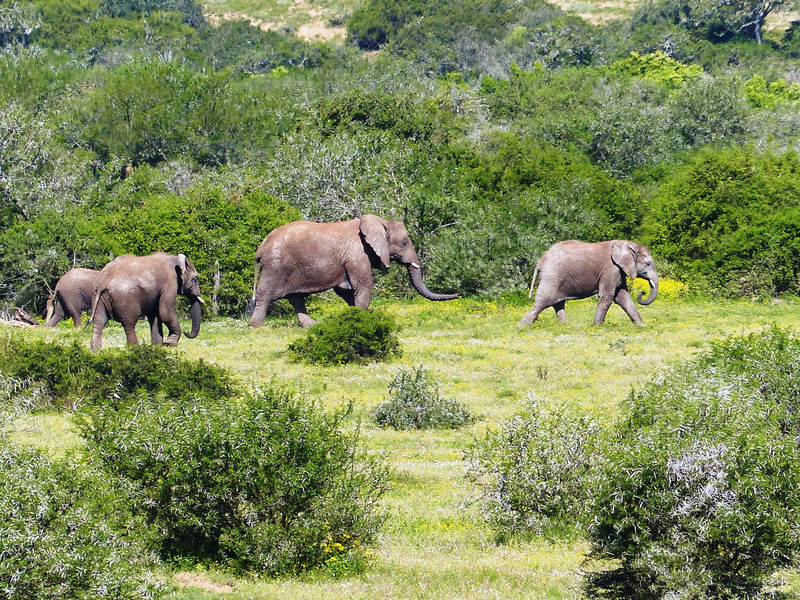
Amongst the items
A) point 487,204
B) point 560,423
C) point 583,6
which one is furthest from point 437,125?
point 583,6

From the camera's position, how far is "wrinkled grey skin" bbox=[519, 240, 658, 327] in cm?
2880

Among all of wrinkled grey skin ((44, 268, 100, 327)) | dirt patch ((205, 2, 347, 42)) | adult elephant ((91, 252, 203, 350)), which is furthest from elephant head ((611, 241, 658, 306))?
dirt patch ((205, 2, 347, 42))

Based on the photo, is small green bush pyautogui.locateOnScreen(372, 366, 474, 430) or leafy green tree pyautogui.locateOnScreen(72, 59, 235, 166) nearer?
small green bush pyautogui.locateOnScreen(372, 366, 474, 430)

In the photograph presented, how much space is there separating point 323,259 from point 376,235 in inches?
52.9

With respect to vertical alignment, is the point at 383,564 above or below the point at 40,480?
below

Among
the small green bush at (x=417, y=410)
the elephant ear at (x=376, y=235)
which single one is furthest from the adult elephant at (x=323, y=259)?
the small green bush at (x=417, y=410)

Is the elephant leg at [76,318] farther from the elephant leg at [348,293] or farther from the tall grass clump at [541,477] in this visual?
the tall grass clump at [541,477]

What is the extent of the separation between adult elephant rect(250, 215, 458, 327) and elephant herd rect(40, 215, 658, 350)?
23mm

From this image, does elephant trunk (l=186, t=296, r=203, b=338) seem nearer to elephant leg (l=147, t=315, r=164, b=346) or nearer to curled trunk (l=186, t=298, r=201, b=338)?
curled trunk (l=186, t=298, r=201, b=338)

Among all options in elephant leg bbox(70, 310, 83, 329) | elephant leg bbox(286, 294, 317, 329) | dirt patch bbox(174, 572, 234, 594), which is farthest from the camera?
elephant leg bbox(70, 310, 83, 329)

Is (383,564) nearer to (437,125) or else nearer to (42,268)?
(42,268)

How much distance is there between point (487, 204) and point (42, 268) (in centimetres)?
1417

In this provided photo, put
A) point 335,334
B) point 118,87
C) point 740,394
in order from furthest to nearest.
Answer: point 118,87 → point 335,334 → point 740,394

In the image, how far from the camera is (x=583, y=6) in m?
162
